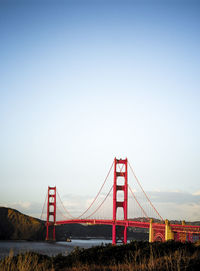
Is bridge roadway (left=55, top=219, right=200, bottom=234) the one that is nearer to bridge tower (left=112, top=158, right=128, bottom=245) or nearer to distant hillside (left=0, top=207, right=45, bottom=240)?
bridge tower (left=112, top=158, right=128, bottom=245)

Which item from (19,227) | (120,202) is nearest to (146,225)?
(120,202)

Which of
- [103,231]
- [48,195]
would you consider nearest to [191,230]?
[48,195]

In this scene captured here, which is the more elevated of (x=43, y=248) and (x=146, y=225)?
(x=146, y=225)

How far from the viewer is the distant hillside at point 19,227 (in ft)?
367

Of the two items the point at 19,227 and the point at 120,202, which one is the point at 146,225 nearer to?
the point at 120,202

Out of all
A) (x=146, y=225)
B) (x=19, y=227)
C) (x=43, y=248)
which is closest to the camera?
(x=146, y=225)

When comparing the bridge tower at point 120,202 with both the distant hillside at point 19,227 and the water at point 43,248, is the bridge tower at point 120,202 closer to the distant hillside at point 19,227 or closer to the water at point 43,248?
the water at point 43,248

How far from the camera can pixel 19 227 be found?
11544 centimetres

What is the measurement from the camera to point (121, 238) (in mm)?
51344

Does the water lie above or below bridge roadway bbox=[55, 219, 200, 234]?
below

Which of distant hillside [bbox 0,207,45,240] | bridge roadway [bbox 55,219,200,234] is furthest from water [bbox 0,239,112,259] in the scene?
distant hillside [bbox 0,207,45,240]

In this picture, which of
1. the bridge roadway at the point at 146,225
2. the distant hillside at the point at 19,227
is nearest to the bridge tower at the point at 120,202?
the bridge roadway at the point at 146,225

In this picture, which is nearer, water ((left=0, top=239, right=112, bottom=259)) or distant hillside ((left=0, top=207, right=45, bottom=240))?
water ((left=0, top=239, right=112, bottom=259))

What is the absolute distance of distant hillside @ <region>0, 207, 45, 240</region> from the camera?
112 metres
